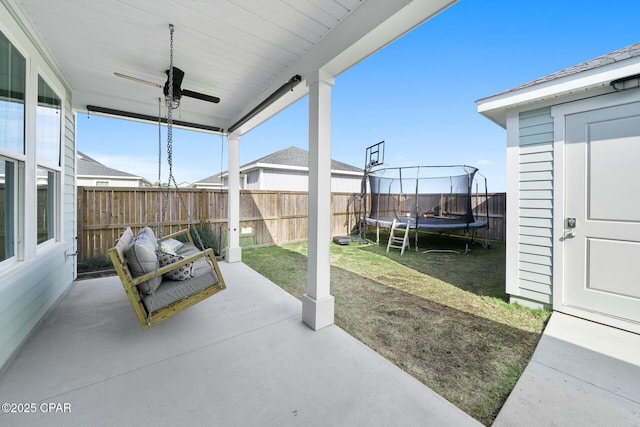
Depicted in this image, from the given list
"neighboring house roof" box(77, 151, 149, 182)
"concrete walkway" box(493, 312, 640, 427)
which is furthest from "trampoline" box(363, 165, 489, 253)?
"neighboring house roof" box(77, 151, 149, 182)

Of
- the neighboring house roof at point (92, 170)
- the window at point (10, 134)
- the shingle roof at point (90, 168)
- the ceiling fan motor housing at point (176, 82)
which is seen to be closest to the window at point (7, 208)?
the window at point (10, 134)

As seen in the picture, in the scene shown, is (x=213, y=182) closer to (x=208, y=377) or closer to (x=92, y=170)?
(x=92, y=170)

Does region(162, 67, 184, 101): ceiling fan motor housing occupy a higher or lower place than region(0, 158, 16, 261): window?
higher

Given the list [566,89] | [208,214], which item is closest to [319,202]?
[566,89]

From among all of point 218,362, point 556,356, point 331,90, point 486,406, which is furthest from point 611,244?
point 218,362

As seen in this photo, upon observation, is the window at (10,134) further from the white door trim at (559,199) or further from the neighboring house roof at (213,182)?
the neighboring house roof at (213,182)

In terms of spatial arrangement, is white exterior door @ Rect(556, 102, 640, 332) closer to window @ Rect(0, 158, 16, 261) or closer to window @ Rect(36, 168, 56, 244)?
window @ Rect(0, 158, 16, 261)

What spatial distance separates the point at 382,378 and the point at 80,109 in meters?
5.12

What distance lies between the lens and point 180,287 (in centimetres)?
223

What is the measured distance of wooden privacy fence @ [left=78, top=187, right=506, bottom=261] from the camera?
14.8ft

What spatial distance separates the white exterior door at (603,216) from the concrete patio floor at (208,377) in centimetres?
220

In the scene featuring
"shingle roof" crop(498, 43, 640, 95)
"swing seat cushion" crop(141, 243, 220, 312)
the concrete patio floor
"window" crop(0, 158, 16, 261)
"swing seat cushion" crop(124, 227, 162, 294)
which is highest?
"shingle roof" crop(498, 43, 640, 95)

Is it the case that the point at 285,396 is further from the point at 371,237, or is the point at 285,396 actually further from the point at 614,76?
the point at 371,237

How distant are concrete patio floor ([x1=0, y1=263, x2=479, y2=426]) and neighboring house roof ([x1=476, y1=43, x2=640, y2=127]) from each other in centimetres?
309
